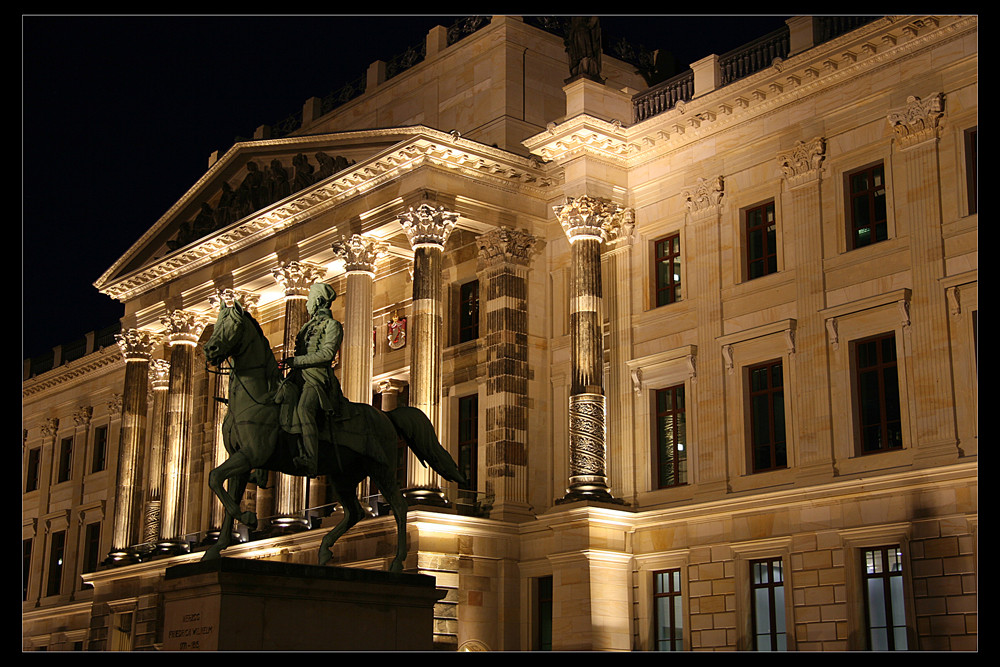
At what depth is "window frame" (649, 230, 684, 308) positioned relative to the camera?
32.9m

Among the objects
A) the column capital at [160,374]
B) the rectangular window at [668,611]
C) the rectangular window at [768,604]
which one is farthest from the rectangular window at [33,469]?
the rectangular window at [768,604]

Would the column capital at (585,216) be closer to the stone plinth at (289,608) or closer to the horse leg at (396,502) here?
the horse leg at (396,502)

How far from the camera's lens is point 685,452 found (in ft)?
104

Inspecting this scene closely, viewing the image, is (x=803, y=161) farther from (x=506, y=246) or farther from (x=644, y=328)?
(x=506, y=246)

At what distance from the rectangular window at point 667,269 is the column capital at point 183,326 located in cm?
1694

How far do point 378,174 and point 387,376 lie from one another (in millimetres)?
7164

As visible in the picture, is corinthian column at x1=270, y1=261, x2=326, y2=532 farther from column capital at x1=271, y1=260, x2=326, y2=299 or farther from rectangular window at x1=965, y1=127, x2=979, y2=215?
rectangular window at x1=965, y1=127, x2=979, y2=215

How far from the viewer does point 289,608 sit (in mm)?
16812

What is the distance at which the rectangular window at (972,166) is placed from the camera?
86.7ft

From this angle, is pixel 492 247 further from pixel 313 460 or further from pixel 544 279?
pixel 313 460

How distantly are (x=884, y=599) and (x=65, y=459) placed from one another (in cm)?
4093

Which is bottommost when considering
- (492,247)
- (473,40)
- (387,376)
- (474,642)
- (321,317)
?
(474,642)

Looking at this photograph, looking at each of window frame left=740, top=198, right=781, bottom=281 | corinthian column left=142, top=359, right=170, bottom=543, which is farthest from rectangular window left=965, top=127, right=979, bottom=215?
corinthian column left=142, top=359, right=170, bottom=543

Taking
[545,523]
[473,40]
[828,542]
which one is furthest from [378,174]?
[828,542]
